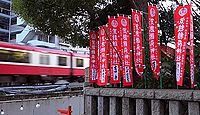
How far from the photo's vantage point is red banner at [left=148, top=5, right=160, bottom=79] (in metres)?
4.24

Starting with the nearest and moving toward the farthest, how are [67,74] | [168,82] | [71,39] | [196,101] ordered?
[196,101]
[168,82]
[71,39]
[67,74]

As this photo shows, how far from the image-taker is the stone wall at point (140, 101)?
3734 millimetres

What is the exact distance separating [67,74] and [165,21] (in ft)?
48.4

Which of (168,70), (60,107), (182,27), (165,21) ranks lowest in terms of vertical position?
(60,107)

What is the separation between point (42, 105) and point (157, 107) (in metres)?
6.02

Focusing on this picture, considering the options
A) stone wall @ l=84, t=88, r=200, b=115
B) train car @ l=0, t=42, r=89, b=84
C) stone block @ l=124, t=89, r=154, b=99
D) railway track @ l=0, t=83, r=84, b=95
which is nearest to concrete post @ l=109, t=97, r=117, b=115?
stone wall @ l=84, t=88, r=200, b=115

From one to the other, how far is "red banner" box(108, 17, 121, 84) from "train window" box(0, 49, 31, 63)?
11.9 meters

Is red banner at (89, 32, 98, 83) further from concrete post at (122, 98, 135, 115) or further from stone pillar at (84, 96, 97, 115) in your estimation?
concrete post at (122, 98, 135, 115)

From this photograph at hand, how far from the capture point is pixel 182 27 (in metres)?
3.83

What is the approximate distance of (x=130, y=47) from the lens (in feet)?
15.8

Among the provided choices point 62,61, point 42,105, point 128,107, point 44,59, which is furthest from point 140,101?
point 62,61

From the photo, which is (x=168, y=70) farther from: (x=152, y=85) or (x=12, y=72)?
(x=12, y=72)

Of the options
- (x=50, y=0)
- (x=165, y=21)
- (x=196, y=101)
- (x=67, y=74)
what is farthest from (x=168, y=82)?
(x=67, y=74)

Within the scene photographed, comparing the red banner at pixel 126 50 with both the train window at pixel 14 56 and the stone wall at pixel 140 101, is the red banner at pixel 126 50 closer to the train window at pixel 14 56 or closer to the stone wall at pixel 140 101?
the stone wall at pixel 140 101
